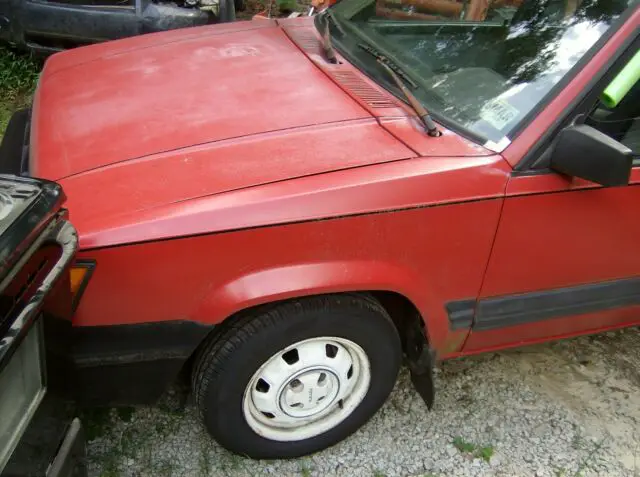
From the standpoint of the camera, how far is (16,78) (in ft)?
16.8

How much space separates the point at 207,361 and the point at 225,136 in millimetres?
716

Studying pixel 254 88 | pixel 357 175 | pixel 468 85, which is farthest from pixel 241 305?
pixel 468 85

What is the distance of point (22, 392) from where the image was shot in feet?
5.30

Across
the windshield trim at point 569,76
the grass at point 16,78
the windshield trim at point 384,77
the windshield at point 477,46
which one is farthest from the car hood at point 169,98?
the grass at point 16,78

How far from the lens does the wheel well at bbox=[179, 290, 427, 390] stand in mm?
1999

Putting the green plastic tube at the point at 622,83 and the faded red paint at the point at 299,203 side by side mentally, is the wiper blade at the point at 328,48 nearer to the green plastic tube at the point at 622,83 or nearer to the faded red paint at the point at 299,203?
the faded red paint at the point at 299,203

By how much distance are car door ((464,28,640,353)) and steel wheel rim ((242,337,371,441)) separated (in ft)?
1.54

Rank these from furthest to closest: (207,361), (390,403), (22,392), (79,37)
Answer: (79,37) < (390,403) < (207,361) < (22,392)

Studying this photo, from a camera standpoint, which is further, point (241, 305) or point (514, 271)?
point (514, 271)

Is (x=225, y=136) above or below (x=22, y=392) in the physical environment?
above

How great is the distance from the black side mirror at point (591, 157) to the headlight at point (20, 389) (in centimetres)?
156

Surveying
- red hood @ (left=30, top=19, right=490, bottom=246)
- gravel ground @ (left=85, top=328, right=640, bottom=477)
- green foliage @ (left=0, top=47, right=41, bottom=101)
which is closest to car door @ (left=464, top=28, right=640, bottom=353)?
red hood @ (left=30, top=19, right=490, bottom=246)

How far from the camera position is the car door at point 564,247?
204cm

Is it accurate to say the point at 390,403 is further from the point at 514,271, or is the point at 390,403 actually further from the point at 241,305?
the point at 241,305
